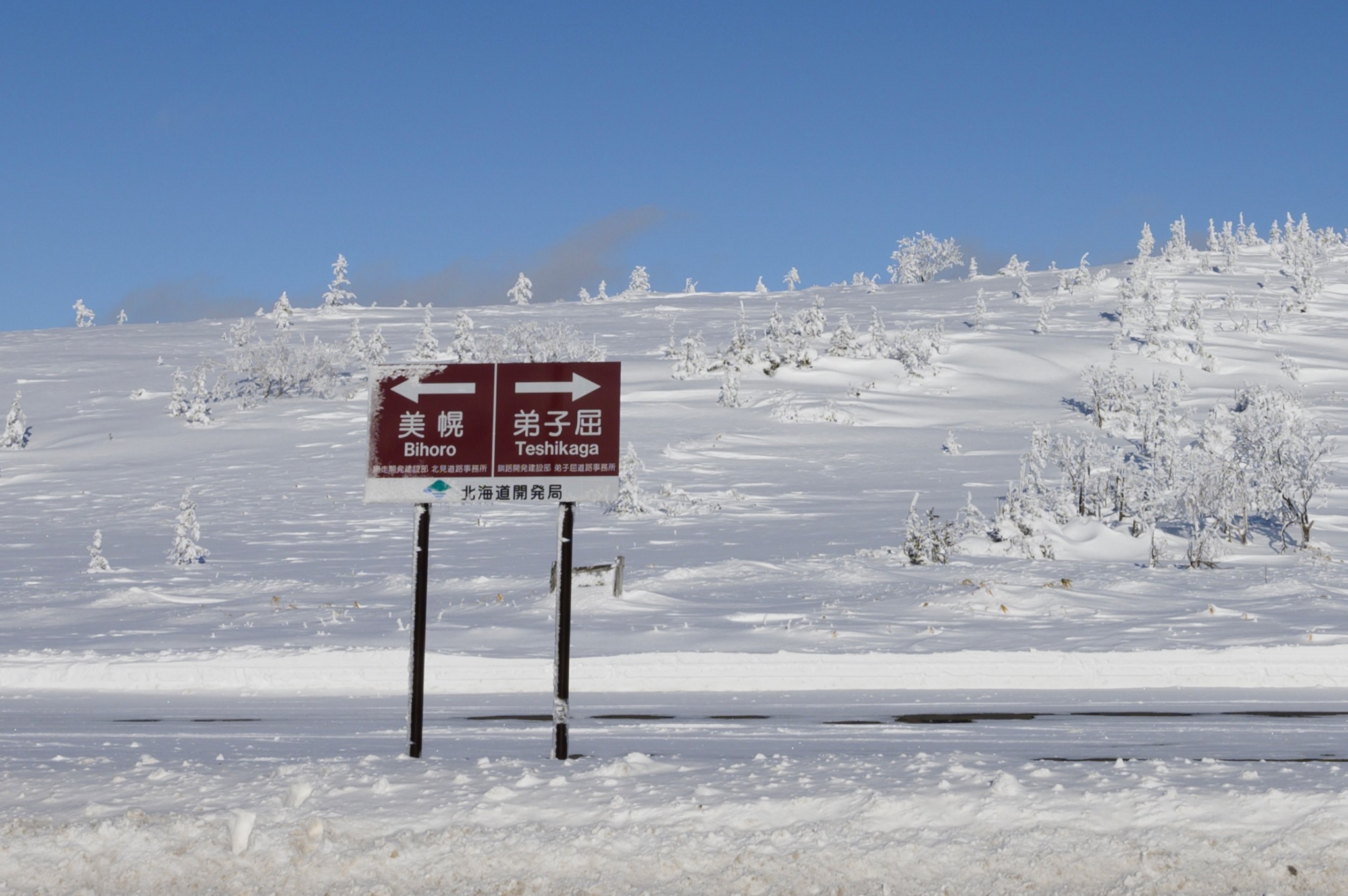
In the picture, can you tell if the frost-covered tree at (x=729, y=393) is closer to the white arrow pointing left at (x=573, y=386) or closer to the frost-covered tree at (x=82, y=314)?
the white arrow pointing left at (x=573, y=386)

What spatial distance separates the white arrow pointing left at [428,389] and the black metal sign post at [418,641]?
0.79m

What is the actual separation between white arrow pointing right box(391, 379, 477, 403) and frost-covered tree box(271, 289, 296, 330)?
76347mm

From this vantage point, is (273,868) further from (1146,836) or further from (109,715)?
(109,715)

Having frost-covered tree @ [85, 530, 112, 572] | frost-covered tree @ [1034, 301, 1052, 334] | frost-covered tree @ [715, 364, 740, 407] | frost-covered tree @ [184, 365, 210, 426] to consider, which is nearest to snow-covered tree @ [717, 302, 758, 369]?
frost-covered tree @ [715, 364, 740, 407]

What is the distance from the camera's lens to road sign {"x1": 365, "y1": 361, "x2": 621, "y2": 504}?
7.45m

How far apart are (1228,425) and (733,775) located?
38185mm

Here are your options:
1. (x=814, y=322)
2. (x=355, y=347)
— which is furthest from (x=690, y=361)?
(x=355, y=347)

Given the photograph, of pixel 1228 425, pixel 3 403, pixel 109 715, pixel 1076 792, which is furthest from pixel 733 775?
pixel 3 403

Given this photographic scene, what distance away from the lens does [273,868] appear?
5.78 meters

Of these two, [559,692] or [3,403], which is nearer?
[559,692]

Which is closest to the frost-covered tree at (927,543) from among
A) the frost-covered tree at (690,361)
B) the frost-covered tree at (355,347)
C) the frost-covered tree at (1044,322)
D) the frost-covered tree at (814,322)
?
the frost-covered tree at (690,361)

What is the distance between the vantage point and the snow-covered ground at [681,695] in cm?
579

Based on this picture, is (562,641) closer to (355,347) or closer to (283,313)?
(355,347)

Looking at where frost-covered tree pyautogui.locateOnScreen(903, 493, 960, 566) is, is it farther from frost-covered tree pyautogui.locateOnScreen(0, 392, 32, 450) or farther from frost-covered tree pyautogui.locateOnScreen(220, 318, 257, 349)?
frost-covered tree pyautogui.locateOnScreen(220, 318, 257, 349)
